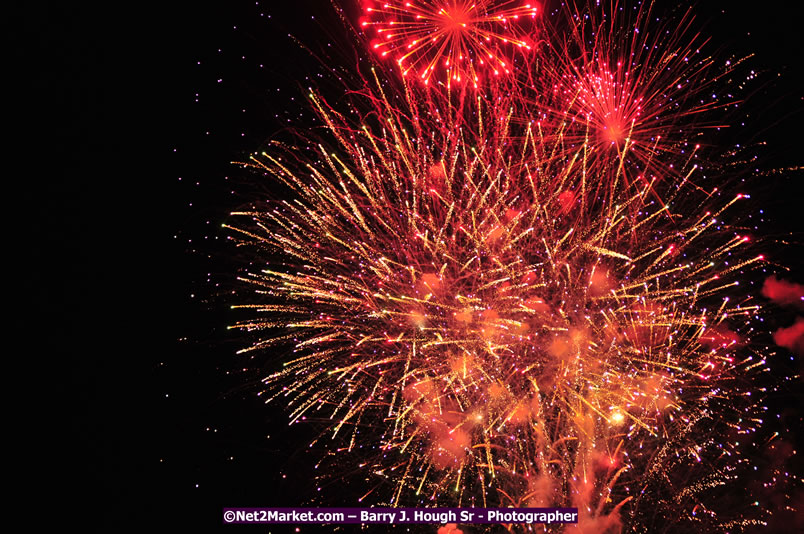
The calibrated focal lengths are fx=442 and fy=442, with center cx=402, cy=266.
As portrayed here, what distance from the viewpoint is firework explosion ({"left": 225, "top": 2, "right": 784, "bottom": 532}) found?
2.91m

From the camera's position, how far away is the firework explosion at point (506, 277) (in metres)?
2.91

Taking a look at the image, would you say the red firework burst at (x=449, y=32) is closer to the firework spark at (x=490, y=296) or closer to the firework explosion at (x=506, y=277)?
the firework explosion at (x=506, y=277)

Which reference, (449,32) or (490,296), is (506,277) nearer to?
(490,296)

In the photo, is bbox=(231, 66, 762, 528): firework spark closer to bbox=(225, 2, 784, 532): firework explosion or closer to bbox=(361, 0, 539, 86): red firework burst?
bbox=(225, 2, 784, 532): firework explosion

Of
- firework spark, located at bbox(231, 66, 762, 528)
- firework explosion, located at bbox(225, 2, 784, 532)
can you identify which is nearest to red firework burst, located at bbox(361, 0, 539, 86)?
firework explosion, located at bbox(225, 2, 784, 532)

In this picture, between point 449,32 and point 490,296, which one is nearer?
point 449,32

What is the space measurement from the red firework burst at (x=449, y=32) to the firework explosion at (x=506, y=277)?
0.23 feet

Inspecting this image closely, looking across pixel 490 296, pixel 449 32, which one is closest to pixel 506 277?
pixel 490 296

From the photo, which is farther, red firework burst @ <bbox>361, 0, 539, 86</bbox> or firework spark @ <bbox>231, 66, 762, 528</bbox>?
firework spark @ <bbox>231, 66, 762, 528</bbox>

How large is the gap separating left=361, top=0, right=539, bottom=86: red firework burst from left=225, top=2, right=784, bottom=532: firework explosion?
7 centimetres

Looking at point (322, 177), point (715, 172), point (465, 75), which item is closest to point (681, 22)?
point (715, 172)

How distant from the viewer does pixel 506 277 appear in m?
2.89

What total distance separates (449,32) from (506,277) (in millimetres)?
1592

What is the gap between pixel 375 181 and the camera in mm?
3020
